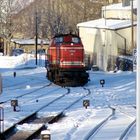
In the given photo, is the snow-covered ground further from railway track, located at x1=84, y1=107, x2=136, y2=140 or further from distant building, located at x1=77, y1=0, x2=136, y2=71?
distant building, located at x1=77, y1=0, x2=136, y2=71

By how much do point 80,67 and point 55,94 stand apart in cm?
524

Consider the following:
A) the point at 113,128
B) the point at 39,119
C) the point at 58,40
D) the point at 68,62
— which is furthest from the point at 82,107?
the point at 58,40

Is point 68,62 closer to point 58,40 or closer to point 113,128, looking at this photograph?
point 58,40

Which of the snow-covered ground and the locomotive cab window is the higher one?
the locomotive cab window

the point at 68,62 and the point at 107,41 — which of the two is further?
the point at 107,41

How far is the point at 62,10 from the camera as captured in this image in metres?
89.2

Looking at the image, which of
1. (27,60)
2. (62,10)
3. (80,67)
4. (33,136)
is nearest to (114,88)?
(80,67)

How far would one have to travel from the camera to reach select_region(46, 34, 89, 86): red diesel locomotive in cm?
3073

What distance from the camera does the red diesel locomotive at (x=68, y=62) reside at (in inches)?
1210

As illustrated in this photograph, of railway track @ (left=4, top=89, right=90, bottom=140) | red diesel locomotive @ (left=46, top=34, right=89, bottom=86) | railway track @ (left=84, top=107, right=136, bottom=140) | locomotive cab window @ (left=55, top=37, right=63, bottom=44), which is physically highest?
locomotive cab window @ (left=55, top=37, right=63, bottom=44)

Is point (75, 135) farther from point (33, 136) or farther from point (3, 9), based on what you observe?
point (3, 9)

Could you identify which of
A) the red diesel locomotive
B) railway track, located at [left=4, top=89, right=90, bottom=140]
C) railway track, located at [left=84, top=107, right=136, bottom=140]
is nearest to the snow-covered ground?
railway track, located at [left=84, top=107, right=136, bottom=140]

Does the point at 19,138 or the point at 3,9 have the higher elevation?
the point at 3,9

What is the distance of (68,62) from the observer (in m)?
31.1
